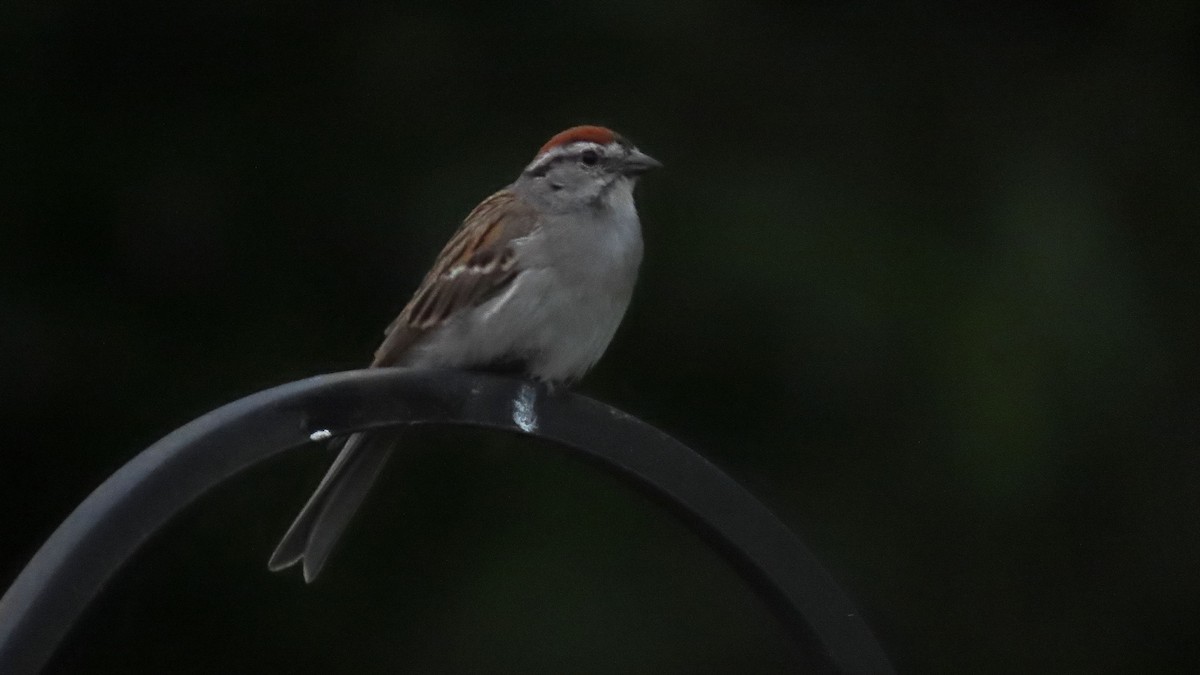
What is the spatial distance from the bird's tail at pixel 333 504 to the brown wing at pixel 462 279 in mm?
199

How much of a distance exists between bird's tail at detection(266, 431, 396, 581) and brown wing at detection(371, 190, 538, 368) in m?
0.20

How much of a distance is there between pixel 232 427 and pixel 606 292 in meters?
1.02

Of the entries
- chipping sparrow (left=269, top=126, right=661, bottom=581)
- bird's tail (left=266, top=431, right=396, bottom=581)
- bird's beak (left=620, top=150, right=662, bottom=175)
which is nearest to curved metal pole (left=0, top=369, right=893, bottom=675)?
bird's tail (left=266, top=431, right=396, bottom=581)

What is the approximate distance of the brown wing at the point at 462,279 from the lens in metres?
2.37

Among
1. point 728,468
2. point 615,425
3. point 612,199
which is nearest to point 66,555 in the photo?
point 615,425

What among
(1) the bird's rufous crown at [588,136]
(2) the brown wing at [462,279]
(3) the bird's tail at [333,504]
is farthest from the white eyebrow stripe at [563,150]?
(3) the bird's tail at [333,504]

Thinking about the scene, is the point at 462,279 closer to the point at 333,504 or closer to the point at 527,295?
the point at 527,295

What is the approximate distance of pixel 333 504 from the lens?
2.12 metres

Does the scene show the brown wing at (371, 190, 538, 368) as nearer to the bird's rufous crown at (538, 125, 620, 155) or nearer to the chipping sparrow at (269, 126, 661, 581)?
the chipping sparrow at (269, 126, 661, 581)

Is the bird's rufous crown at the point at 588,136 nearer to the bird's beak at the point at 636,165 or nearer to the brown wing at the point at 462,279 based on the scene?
the bird's beak at the point at 636,165

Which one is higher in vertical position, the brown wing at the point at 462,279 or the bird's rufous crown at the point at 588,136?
the bird's rufous crown at the point at 588,136

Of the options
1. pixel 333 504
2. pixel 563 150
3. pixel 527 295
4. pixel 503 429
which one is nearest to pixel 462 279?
pixel 527 295

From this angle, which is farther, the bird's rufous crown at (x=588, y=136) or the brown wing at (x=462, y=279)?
the bird's rufous crown at (x=588, y=136)

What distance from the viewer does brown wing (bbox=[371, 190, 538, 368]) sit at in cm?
237
